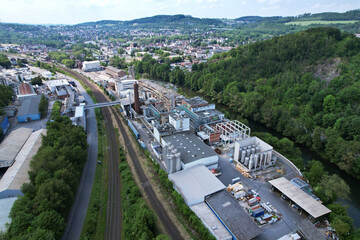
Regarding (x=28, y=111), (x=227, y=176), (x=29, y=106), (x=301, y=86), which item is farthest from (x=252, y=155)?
(x=29, y=106)

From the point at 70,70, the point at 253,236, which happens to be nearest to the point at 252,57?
the point at 253,236

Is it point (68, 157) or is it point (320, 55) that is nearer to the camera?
point (68, 157)

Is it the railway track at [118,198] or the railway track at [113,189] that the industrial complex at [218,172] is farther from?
the railway track at [113,189]

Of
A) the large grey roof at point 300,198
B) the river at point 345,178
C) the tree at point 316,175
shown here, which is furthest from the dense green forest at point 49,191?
the river at point 345,178

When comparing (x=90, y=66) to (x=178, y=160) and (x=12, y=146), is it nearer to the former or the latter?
(x=12, y=146)

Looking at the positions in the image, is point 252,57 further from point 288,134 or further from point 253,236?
point 253,236

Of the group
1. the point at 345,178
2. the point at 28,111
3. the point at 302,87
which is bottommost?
the point at 345,178
